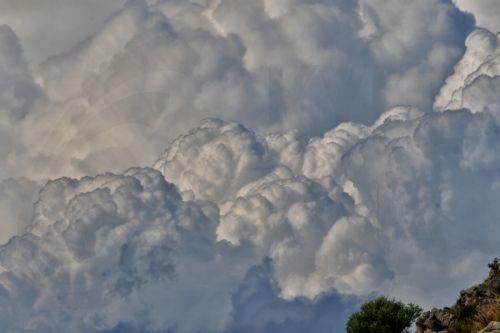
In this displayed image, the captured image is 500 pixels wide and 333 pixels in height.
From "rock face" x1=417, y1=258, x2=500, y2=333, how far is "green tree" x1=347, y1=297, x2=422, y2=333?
28.3m

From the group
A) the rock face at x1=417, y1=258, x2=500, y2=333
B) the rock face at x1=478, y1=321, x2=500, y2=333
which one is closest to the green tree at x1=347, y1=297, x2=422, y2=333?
the rock face at x1=417, y1=258, x2=500, y2=333

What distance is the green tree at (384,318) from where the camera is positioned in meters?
130

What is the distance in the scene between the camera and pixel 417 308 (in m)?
134

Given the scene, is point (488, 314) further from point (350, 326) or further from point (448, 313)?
point (350, 326)

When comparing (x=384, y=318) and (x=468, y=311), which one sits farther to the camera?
(x=384, y=318)

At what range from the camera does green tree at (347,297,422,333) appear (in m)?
130

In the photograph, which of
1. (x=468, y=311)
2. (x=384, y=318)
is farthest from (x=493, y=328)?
(x=384, y=318)

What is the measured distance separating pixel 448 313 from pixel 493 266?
31.9 feet

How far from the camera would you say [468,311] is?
314 ft

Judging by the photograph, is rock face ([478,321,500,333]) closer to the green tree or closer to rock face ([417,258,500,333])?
rock face ([417,258,500,333])

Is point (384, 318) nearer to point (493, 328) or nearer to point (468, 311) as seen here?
point (468, 311)

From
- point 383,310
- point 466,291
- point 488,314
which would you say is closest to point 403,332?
point 383,310

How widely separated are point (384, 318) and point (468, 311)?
122 ft

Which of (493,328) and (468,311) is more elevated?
(468,311)
